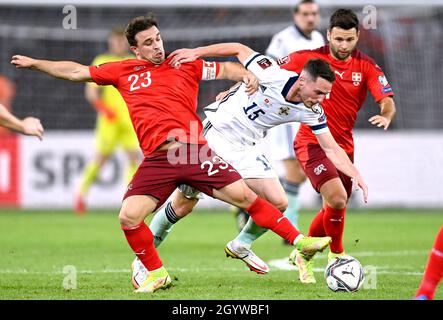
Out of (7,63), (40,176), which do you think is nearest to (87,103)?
(7,63)

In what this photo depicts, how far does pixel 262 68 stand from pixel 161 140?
1.06 m

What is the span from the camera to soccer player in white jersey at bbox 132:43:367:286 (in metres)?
7.09

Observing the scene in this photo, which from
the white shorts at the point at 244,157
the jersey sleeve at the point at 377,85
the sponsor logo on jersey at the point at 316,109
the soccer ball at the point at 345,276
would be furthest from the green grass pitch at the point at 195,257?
the jersey sleeve at the point at 377,85

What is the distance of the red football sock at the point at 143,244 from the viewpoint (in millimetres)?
6875

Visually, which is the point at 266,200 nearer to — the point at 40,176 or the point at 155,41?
the point at 155,41

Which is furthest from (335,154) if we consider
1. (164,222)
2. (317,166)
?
(164,222)

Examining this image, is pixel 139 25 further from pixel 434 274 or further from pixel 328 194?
pixel 434 274

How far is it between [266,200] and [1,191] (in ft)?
30.7

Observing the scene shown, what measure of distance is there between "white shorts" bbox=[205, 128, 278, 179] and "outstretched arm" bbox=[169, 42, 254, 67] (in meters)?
0.73

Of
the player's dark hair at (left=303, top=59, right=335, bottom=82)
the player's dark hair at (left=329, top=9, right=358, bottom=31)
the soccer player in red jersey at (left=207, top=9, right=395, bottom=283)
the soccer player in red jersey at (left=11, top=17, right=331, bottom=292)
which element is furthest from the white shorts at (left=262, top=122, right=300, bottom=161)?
the player's dark hair at (left=303, top=59, right=335, bottom=82)

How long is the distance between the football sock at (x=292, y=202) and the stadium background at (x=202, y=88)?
4890mm

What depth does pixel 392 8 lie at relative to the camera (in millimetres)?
16891

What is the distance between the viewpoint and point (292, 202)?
34.8ft

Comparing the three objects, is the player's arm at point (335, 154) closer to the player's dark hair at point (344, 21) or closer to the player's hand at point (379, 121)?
the player's hand at point (379, 121)
